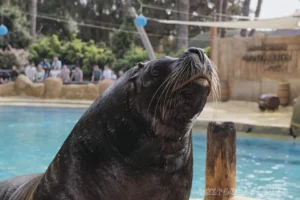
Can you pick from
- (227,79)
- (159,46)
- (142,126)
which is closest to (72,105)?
(227,79)

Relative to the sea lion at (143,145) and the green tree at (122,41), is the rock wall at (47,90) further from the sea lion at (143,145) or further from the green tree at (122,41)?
the sea lion at (143,145)

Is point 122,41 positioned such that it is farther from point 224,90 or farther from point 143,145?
point 143,145

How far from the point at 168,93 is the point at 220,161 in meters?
2.85

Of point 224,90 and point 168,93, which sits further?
point 224,90

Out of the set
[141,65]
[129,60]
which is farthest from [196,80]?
[129,60]

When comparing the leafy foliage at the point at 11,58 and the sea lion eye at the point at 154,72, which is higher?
the sea lion eye at the point at 154,72

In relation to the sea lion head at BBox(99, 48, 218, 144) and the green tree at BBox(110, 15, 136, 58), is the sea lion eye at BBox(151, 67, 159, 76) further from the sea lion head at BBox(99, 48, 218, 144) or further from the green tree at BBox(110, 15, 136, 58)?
the green tree at BBox(110, 15, 136, 58)

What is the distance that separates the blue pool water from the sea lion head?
163 inches

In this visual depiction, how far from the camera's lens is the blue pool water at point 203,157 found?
675cm

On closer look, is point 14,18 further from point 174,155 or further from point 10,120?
point 174,155

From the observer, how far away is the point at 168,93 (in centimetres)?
197

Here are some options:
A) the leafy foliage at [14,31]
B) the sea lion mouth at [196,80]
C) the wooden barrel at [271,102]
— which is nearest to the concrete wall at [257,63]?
the wooden barrel at [271,102]

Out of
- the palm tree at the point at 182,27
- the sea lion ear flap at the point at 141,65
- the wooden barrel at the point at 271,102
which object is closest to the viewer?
the sea lion ear flap at the point at 141,65

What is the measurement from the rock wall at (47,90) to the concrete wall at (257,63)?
4998mm
